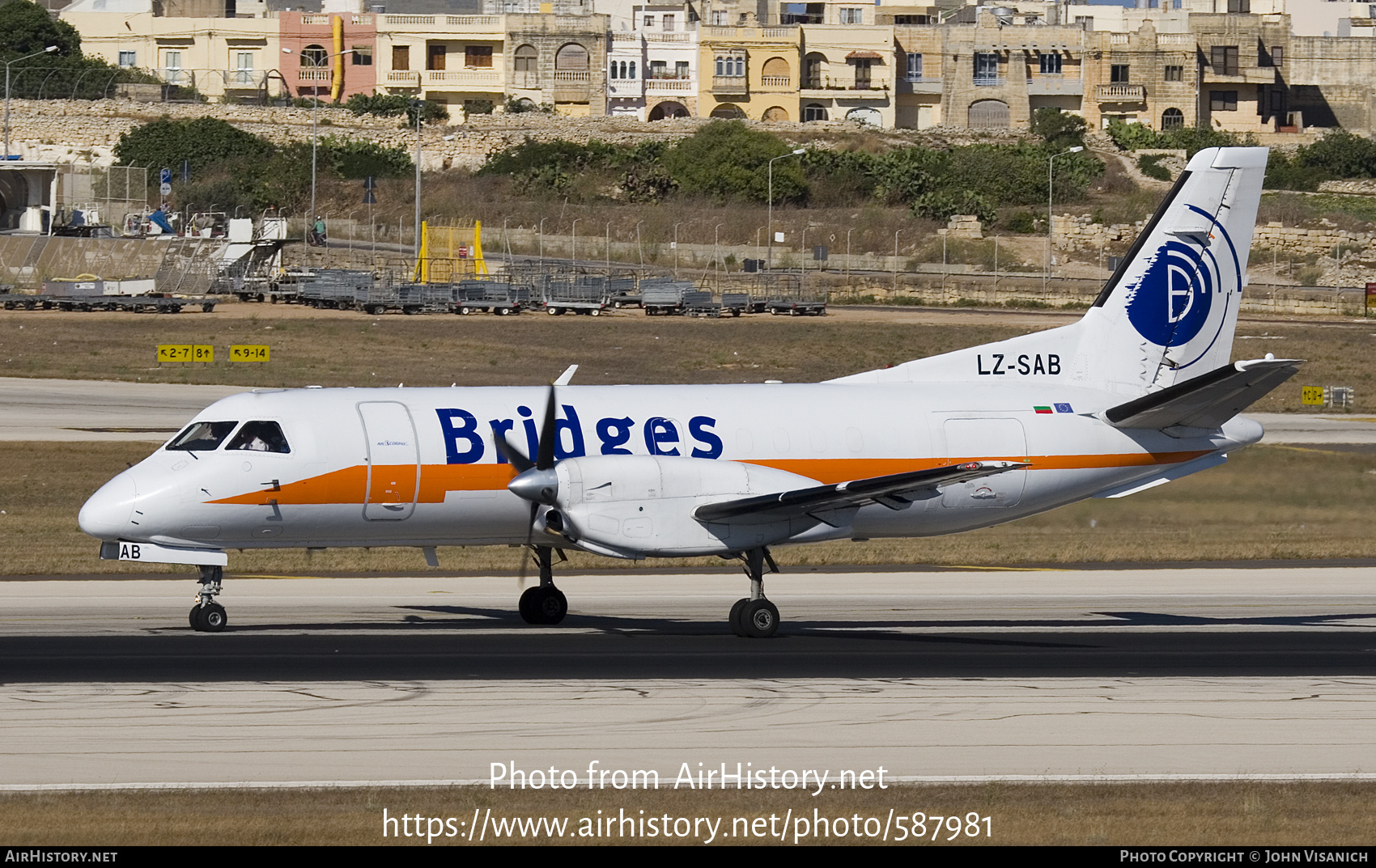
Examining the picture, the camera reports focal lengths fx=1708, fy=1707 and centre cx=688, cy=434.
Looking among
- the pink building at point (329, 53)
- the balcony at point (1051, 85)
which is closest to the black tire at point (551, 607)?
the balcony at point (1051, 85)

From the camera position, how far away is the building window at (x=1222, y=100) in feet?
492

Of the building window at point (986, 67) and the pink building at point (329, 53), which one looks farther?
the pink building at point (329, 53)

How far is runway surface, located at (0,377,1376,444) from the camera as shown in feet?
170

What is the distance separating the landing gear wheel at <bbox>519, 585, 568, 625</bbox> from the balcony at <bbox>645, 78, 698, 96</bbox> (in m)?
123

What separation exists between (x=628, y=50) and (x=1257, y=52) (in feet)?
183

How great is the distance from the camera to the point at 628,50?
481ft

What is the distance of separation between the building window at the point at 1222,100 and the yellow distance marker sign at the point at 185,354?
353ft

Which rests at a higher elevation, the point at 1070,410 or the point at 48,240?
the point at 48,240

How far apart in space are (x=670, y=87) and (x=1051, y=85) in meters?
32.7

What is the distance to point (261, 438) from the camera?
82.7ft

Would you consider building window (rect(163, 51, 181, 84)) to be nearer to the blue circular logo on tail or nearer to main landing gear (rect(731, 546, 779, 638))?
the blue circular logo on tail

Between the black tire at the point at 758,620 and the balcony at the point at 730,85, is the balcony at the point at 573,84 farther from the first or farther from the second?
the black tire at the point at 758,620
